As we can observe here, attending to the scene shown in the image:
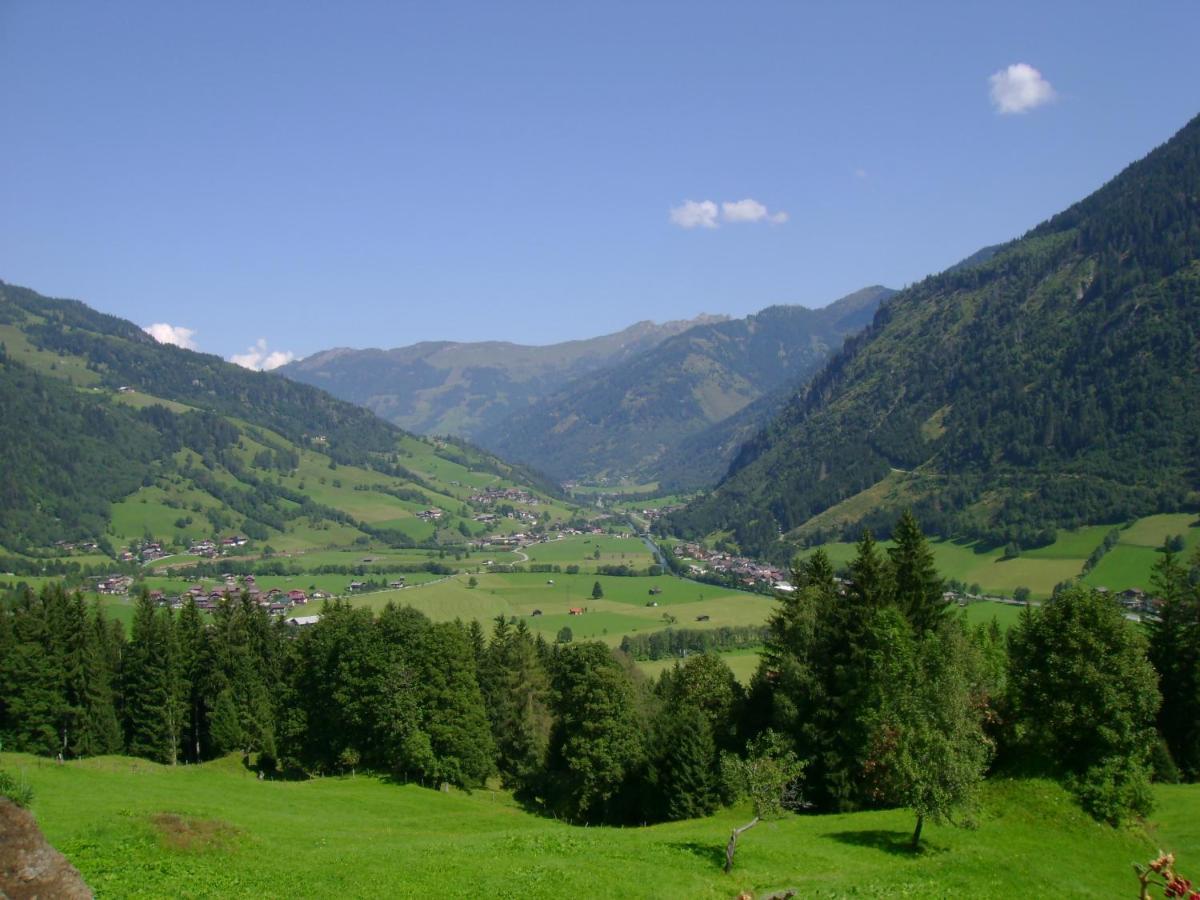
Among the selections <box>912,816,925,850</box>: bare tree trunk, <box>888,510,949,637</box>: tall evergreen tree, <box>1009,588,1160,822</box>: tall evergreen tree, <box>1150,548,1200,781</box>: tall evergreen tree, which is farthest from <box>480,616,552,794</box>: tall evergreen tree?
<box>1150,548,1200,781</box>: tall evergreen tree

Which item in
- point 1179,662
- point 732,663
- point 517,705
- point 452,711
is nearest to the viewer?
point 1179,662

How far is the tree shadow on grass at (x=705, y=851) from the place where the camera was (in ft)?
112

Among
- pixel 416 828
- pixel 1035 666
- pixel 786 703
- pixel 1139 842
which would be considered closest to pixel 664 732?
pixel 786 703

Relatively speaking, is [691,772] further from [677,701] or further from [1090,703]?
[1090,703]

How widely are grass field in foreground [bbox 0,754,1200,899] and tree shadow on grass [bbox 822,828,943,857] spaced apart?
0.13m

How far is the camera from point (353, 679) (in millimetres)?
63594

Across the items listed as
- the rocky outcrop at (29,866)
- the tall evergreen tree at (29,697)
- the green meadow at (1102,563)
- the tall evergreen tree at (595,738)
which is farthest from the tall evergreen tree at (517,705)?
the green meadow at (1102,563)

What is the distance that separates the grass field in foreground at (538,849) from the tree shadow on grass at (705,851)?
130 mm

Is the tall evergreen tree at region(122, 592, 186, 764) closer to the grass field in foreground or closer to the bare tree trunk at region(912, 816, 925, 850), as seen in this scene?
the grass field in foreground

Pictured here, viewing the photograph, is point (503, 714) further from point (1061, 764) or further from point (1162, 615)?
point (1162, 615)

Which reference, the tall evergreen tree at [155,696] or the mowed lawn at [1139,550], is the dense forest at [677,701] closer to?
the tall evergreen tree at [155,696]

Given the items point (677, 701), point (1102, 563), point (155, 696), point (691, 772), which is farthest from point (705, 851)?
point (1102, 563)

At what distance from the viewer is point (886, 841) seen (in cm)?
3816

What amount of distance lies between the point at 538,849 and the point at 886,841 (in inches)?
624
